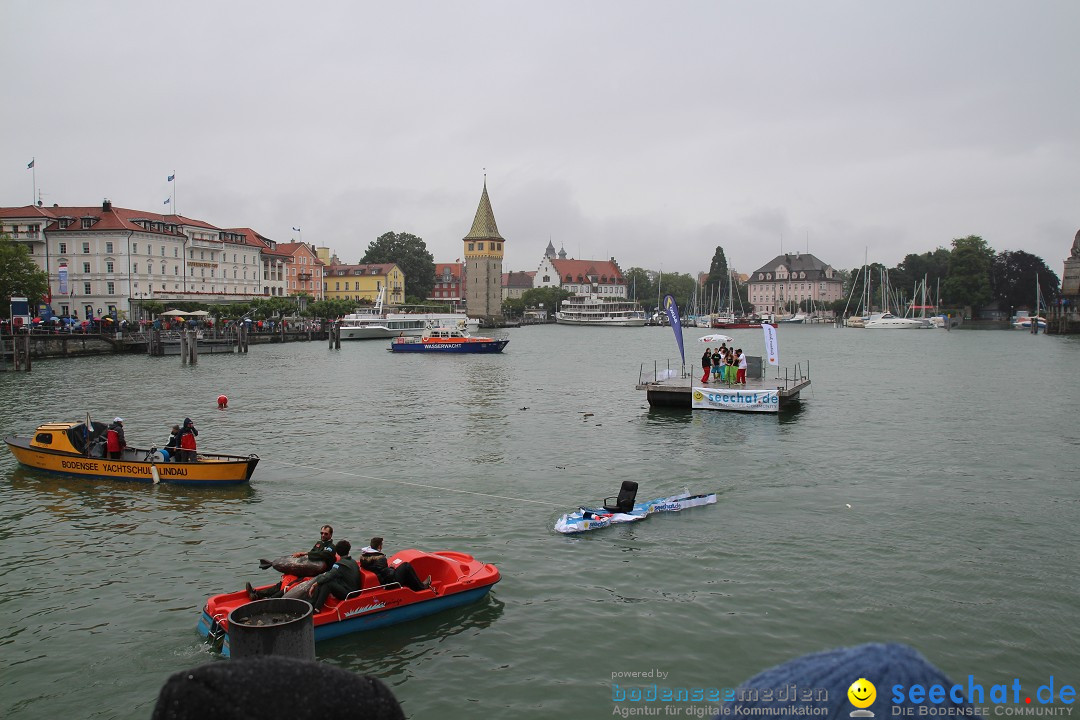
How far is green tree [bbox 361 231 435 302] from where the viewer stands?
16500cm

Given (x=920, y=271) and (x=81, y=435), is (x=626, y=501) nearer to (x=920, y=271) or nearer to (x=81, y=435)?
(x=81, y=435)

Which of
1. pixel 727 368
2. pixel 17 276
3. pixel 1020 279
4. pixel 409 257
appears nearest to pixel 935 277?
pixel 1020 279

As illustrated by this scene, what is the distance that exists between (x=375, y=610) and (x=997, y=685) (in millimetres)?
9064

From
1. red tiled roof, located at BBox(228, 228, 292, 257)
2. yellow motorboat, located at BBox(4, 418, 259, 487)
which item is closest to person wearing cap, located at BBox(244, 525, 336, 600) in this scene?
yellow motorboat, located at BBox(4, 418, 259, 487)

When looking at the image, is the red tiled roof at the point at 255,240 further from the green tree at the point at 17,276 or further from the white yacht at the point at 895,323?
the white yacht at the point at 895,323

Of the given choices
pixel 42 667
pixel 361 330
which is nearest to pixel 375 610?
pixel 42 667

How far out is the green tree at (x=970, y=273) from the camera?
150 m

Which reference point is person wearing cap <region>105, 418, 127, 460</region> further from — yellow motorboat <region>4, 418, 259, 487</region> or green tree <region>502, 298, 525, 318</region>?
green tree <region>502, 298, 525, 318</region>

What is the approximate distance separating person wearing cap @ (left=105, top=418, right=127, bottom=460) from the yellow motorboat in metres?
0.23

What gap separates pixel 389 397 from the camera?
43.9 m

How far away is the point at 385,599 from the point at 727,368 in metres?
26.6

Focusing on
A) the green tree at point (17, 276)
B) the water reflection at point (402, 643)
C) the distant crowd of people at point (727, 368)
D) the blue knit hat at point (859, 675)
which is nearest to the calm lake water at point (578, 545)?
the water reflection at point (402, 643)

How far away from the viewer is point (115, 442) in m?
22.1

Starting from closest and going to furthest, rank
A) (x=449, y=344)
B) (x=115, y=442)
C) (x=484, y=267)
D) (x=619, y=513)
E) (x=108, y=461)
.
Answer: (x=619, y=513), (x=108, y=461), (x=115, y=442), (x=449, y=344), (x=484, y=267)
